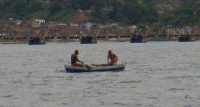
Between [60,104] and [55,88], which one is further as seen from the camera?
[55,88]

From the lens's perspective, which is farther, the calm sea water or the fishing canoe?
the fishing canoe

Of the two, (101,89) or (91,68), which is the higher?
(91,68)

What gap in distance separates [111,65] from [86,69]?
2633mm

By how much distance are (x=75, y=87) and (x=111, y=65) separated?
Result: 41.0ft

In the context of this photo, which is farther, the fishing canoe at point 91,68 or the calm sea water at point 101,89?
the fishing canoe at point 91,68

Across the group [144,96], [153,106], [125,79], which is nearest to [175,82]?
[125,79]

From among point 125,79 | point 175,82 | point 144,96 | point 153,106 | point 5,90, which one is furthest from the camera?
point 125,79

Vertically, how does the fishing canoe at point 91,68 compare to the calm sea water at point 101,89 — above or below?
above

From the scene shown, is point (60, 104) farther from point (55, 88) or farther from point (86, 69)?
point (86, 69)

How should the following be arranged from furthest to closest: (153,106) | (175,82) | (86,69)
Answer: (86,69) < (175,82) < (153,106)

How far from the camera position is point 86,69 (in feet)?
215

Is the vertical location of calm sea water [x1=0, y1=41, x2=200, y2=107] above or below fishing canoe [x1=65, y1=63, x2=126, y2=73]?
below

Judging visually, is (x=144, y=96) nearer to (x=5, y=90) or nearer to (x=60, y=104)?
(x=60, y=104)

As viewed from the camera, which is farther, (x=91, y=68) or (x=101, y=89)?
(x=91, y=68)
